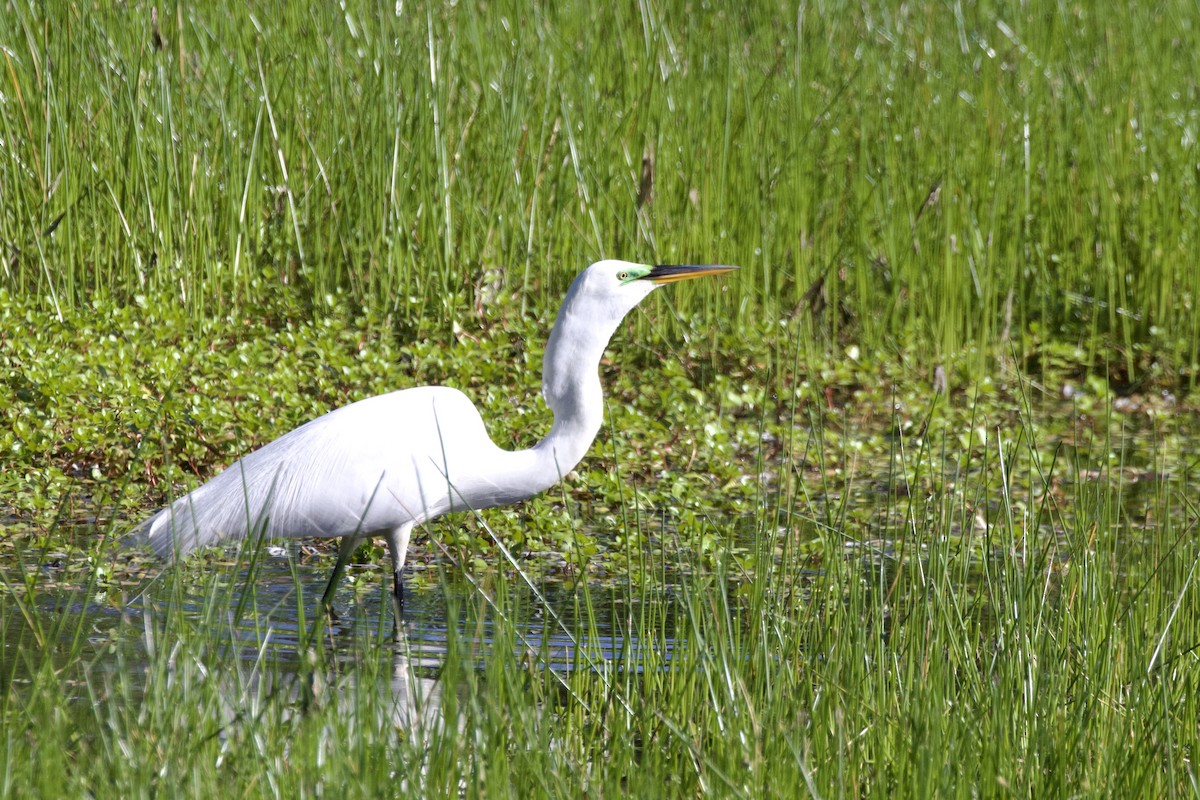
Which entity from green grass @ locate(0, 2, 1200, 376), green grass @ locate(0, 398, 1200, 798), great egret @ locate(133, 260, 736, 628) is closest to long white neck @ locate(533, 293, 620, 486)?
great egret @ locate(133, 260, 736, 628)

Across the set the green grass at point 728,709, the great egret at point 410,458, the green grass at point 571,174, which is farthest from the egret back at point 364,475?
the green grass at point 571,174

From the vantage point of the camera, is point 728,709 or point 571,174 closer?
point 728,709

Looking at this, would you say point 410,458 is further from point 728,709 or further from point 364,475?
point 728,709

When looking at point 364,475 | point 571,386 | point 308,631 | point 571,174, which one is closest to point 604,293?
point 571,386

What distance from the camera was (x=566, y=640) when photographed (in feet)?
12.0

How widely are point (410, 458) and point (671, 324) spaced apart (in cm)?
256

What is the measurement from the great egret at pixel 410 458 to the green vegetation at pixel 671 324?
18 centimetres

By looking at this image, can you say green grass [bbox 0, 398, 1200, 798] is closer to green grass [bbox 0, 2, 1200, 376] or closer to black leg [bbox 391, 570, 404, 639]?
black leg [bbox 391, 570, 404, 639]

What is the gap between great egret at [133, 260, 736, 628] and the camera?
3713 millimetres

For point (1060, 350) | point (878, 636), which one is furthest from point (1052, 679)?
point (1060, 350)

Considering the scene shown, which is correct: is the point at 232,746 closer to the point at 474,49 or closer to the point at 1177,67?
the point at 474,49

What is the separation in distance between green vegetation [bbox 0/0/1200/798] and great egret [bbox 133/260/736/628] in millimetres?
185

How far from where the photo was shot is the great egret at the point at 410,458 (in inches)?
146

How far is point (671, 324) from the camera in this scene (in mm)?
6172
